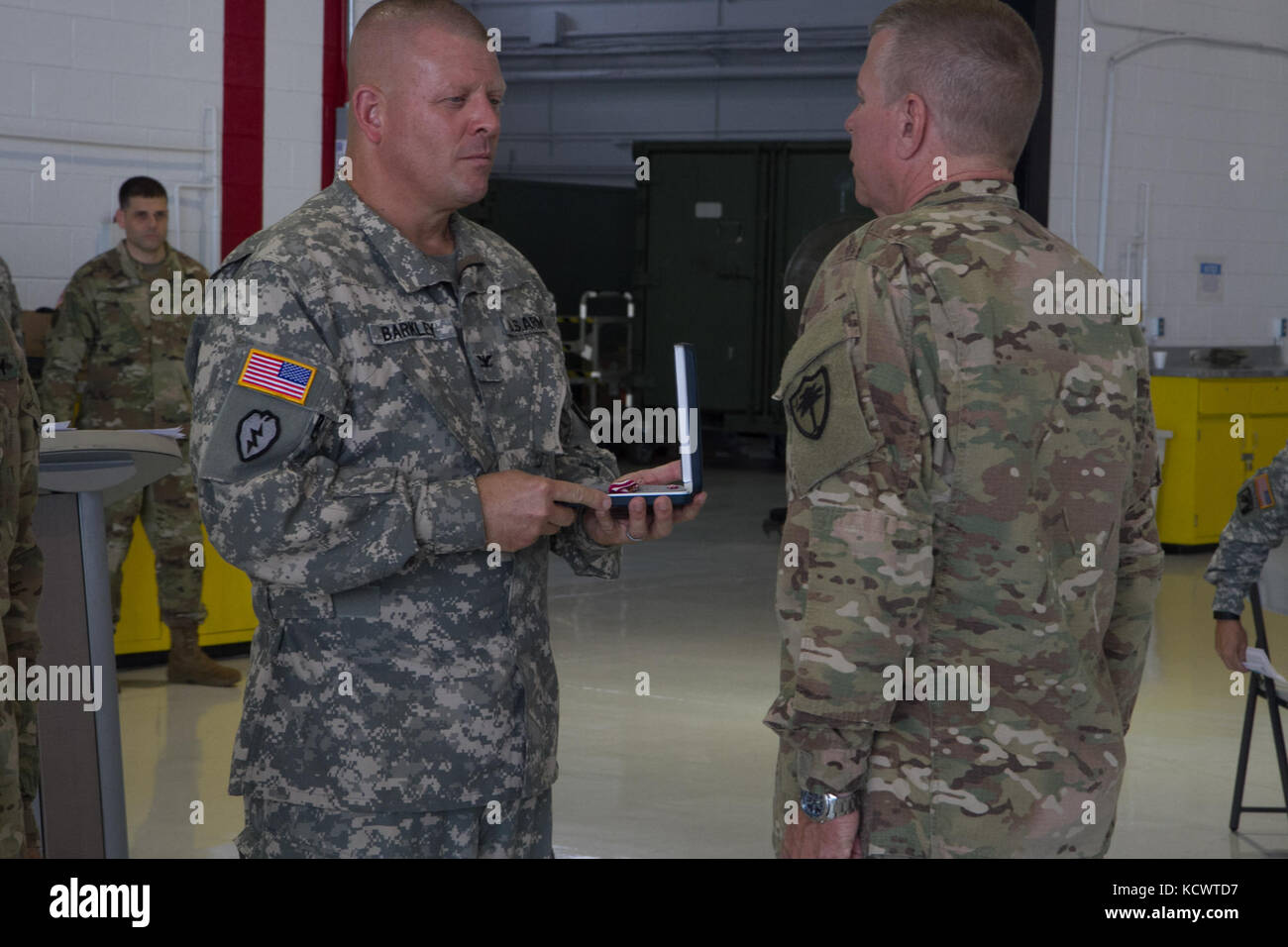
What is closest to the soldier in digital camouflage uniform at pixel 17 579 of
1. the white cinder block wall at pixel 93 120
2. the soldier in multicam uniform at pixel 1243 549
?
the soldier in multicam uniform at pixel 1243 549

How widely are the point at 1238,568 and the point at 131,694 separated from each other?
12.6 feet

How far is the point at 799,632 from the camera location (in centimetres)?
171

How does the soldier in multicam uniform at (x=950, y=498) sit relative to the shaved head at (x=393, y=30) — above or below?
below

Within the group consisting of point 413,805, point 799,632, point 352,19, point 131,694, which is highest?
point 352,19

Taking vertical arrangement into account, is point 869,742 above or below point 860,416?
below

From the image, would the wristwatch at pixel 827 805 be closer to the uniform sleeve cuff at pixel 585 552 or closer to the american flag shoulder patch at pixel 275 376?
the uniform sleeve cuff at pixel 585 552

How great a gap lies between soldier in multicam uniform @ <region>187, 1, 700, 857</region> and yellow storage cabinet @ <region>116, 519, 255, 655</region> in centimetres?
388

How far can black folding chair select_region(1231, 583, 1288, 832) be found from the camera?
3695 millimetres

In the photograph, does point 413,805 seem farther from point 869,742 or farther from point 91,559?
point 91,559

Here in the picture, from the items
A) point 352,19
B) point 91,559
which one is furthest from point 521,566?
point 352,19

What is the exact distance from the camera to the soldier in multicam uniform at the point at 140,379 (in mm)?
5520

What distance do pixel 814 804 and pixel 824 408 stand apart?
448 mm

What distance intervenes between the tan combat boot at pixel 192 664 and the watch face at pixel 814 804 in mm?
4260

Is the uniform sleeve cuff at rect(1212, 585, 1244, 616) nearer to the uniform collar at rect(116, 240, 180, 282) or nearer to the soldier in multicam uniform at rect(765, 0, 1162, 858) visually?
the soldier in multicam uniform at rect(765, 0, 1162, 858)
